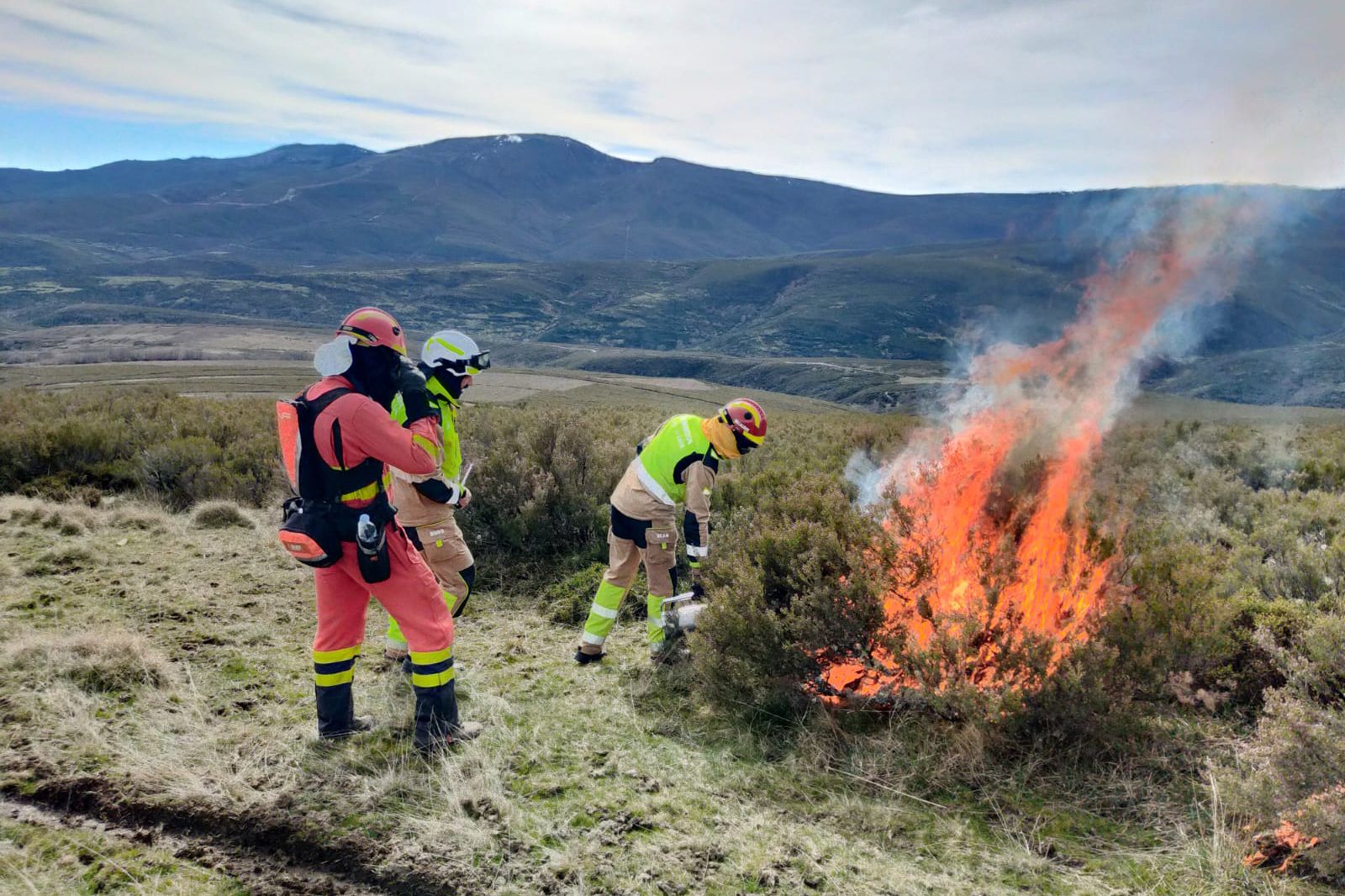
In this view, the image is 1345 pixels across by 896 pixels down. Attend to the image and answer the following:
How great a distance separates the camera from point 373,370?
449 cm

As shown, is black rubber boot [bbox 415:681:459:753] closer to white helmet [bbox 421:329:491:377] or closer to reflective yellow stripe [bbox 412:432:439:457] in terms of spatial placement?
reflective yellow stripe [bbox 412:432:439:457]

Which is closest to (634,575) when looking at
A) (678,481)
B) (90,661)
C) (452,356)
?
(678,481)

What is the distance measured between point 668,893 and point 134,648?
171 inches

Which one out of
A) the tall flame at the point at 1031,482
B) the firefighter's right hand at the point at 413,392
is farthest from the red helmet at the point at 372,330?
the tall flame at the point at 1031,482

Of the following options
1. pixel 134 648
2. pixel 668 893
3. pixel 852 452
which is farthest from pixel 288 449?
pixel 852 452

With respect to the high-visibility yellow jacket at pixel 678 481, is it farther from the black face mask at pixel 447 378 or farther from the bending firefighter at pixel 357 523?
the bending firefighter at pixel 357 523

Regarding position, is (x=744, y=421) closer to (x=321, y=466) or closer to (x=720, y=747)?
(x=720, y=747)

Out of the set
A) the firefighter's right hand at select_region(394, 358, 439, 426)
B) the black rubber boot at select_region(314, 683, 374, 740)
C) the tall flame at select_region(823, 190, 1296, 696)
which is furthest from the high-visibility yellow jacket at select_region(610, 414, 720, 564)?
the black rubber boot at select_region(314, 683, 374, 740)

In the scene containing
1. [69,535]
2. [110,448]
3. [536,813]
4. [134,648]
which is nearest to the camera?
[536,813]

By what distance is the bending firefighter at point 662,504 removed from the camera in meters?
5.80

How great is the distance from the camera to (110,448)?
11.5 metres

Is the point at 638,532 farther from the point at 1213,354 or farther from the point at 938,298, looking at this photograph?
the point at 938,298

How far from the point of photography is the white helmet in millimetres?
5473

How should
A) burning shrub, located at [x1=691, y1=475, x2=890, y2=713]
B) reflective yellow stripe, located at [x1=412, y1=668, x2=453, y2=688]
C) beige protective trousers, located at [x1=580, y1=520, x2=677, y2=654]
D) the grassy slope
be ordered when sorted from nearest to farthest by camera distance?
the grassy slope
reflective yellow stripe, located at [x1=412, y1=668, x2=453, y2=688]
burning shrub, located at [x1=691, y1=475, x2=890, y2=713]
beige protective trousers, located at [x1=580, y1=520, x2=677, y2=654]
